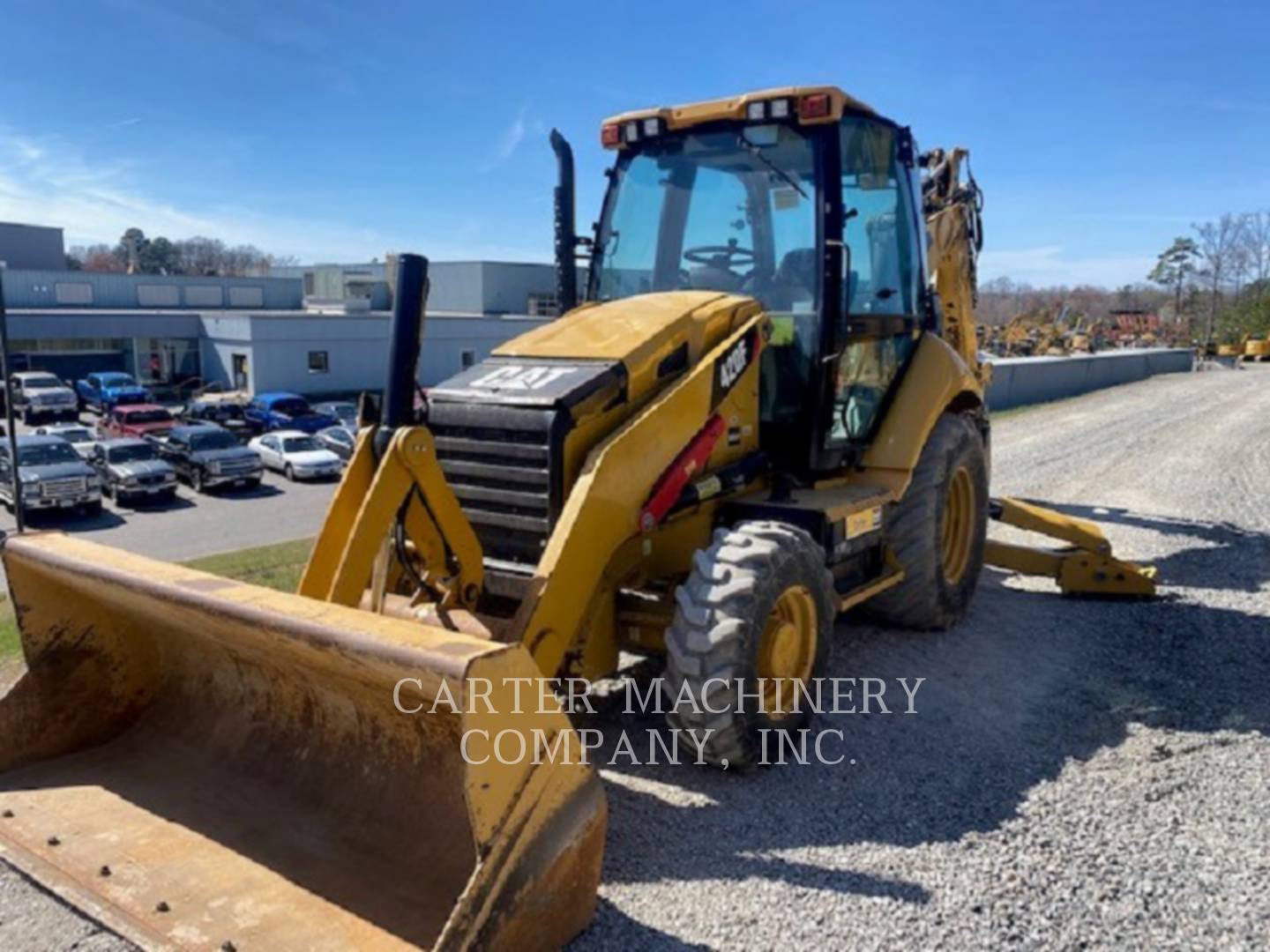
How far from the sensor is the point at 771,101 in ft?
17.6

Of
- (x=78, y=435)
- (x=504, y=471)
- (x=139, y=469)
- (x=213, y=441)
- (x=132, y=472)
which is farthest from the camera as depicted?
(x=78, y=435)

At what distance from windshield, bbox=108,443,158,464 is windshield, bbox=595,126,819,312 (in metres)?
19.6

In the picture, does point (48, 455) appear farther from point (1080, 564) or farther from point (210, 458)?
point (1080, 564)

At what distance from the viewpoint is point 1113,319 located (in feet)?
174

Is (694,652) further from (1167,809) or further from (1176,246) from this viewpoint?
(1176,246)

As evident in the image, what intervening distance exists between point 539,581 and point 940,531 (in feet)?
9.79

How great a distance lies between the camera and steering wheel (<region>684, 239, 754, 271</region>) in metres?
5.71

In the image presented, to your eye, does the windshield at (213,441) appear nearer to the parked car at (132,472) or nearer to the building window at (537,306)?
the parked car at (132,472)

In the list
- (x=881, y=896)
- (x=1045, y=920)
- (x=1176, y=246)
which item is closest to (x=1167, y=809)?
(x=1045, y=920)

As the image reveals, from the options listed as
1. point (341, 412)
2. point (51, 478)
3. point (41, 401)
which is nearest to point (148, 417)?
point (341, 412)

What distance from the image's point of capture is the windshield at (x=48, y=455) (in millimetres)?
20875

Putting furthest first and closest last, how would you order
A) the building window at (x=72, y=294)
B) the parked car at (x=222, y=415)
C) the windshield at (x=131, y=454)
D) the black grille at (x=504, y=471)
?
the building window at (x=72, y=294) → the parked car at (x=222, y=415) → the windshield at (x=131, y=454) → the black grille at (x=504, y=471)

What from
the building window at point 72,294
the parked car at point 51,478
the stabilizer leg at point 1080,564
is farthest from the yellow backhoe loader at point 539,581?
the building window at point 72,294

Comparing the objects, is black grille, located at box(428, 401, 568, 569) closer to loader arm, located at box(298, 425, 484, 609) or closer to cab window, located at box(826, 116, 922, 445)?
loader arm, located at box(298, 425, 484, 609)
